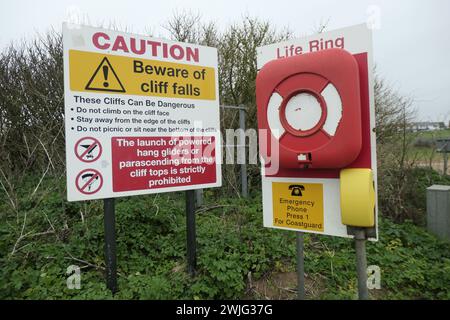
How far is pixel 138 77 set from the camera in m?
2.83

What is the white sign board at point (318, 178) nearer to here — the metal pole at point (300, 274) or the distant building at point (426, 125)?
the metal pole at point (300, 274)

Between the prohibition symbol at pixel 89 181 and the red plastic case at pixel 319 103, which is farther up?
the red plastic case at pixel 319 103

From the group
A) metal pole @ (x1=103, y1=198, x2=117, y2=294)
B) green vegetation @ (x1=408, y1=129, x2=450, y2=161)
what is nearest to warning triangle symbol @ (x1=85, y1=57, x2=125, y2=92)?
metal pole @ (x1=103, y1=198, x2=117, y2=294)

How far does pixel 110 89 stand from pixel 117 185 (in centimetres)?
82

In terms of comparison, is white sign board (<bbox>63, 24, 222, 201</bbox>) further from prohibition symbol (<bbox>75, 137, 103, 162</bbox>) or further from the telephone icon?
the telephone icon

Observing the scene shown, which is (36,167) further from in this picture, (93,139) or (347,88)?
(347,88)

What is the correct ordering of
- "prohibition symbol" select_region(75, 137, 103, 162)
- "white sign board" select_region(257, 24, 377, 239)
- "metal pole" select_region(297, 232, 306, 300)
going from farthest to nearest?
"prohibition symbol" select_region(75, 137, 103, 162), "metal pole" select_region(297, 232, 306, 300), "white sign board" select_region(257, 24, 377, 239)

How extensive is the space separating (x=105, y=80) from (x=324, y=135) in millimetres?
1848

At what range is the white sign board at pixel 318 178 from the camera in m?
1.96

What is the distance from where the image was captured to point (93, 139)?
2586mm

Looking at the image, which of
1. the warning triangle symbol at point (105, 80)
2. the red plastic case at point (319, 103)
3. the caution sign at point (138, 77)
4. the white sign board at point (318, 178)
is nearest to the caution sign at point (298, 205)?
the white sign board at point (318, 178)

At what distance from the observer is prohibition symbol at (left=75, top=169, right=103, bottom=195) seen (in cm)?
254

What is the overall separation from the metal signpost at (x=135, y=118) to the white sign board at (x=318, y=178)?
965mm

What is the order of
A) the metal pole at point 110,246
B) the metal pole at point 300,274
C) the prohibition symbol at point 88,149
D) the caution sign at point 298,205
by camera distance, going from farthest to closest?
the metal pole at point 110,246
the prohibition symbol at point 88,149
the metal pole at point 300,274
the caution sign at point 298,205
